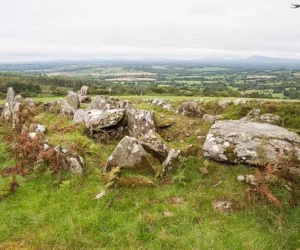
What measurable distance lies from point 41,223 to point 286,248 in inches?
280

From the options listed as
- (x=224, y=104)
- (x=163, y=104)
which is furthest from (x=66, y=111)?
(x=224, y=104)

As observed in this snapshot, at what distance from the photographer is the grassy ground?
8109 millimetres

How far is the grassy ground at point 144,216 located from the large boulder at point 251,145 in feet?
1.58

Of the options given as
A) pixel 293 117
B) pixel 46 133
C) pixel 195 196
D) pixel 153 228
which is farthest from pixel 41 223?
pixel 293 117

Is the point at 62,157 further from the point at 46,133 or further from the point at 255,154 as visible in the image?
the point at 255,154

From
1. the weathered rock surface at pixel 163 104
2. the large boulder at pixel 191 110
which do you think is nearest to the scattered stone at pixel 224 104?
the weathered rock surface at pixel 163 104

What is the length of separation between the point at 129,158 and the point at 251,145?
5060 mm

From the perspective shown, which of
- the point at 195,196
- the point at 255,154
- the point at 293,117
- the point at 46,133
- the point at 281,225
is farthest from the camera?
the point at 293,117

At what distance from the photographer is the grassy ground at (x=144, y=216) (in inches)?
319

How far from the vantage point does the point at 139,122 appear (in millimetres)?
16516

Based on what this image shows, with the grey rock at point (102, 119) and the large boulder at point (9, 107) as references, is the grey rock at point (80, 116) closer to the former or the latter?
the grey rock at point (102, 119)

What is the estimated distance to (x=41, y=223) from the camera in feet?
29.2

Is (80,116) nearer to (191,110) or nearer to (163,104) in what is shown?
(191,110)

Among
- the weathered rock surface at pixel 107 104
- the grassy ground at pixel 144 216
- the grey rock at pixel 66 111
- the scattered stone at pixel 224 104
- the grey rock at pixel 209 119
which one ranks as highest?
the weathered rock surface at pixel 107 104
